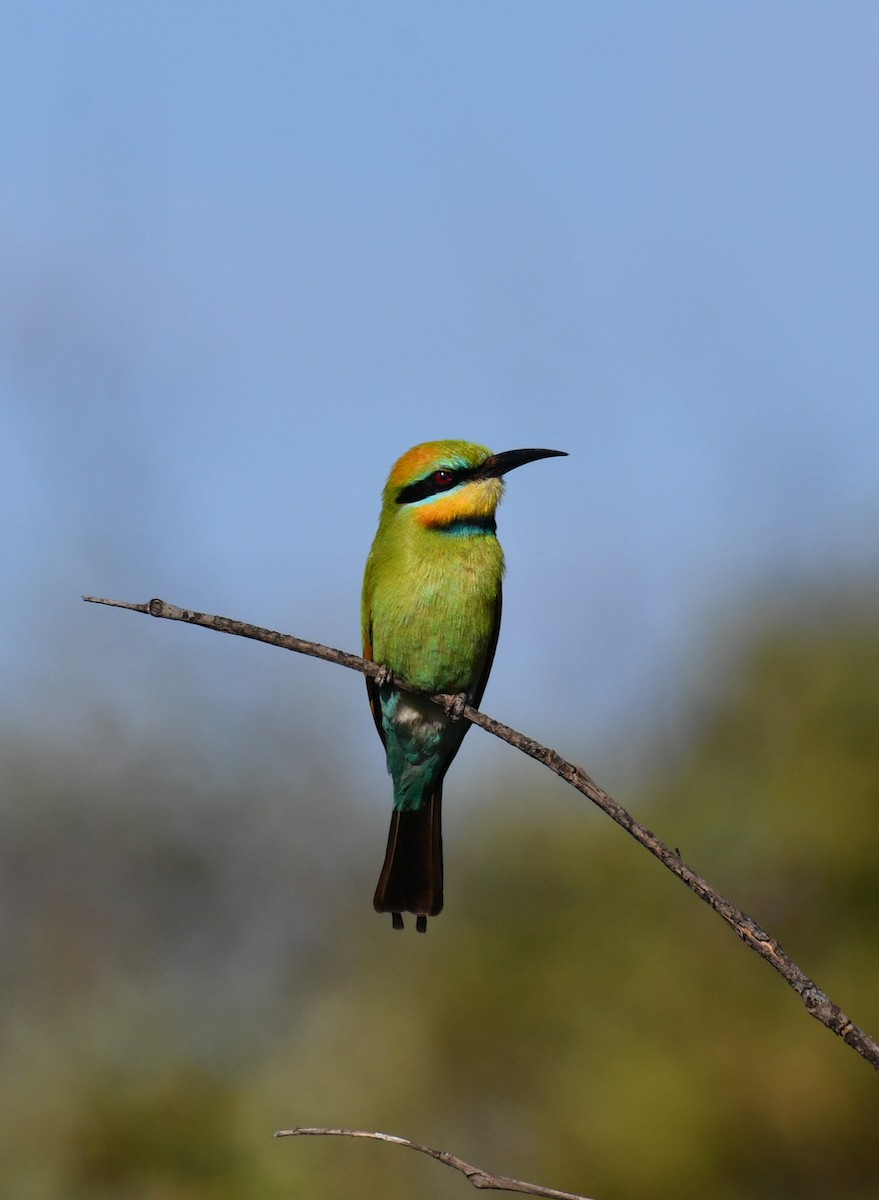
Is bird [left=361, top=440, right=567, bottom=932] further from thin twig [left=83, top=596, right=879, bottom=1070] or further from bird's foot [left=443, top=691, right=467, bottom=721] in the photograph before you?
thin twig [left=83, top=596, right=879, bottom=1070]

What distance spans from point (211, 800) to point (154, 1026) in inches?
93.4

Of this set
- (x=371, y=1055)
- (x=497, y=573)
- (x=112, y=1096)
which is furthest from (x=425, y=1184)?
(x=497, y=573)

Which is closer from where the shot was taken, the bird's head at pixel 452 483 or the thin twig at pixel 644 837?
the thin twig at pixel 644 837

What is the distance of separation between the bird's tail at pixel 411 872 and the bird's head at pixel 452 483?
0.98 meters

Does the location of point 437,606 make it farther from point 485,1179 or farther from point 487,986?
point 487,986

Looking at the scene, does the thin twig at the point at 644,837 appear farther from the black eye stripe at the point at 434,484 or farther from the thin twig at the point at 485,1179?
the black eye stripe at the point at 434,484

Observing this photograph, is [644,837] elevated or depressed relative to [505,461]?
depressed

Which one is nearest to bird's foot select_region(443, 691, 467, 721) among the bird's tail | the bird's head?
the bird's tail

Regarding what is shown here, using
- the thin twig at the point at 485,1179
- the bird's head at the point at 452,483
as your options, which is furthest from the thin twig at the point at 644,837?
the bird's head at the point at 452,483

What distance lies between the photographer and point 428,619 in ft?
14.7

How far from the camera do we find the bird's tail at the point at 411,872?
461cm

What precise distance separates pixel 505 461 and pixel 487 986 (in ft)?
39.7

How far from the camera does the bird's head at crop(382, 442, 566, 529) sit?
457 cm

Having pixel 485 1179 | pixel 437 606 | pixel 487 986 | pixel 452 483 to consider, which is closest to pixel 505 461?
pixel 452 483
